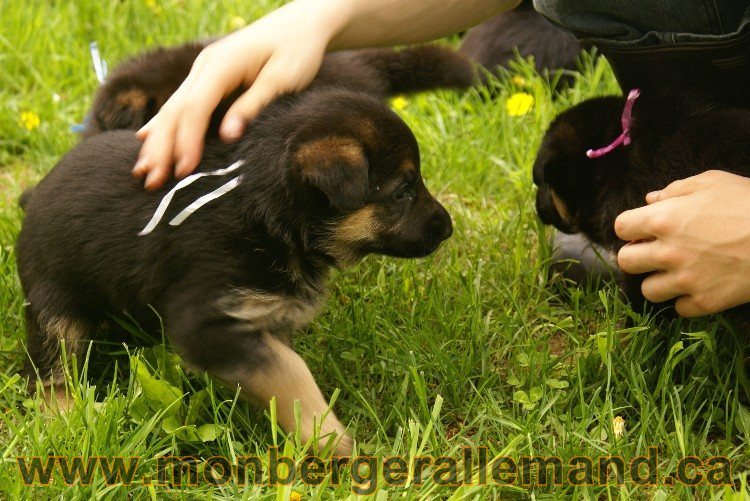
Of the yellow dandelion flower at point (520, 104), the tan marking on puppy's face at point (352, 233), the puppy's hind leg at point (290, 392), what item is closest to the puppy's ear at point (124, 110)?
the tan marking on puppy's face at point (352, 233)

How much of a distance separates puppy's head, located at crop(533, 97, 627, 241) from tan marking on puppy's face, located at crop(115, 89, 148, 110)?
1.39 metres

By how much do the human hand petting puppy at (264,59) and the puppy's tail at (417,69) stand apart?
0.56m

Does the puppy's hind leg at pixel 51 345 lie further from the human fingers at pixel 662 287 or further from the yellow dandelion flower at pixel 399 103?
the yellow dandelion flower at pixel 399 103

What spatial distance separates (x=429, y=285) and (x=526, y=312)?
330 mm

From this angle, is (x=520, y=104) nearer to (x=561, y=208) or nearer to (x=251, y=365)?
(x=561, y=208)

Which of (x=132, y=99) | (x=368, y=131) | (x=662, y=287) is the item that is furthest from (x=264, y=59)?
(x=662, y=287)

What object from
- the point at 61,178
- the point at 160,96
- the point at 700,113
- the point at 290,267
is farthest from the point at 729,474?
the point at 160,96

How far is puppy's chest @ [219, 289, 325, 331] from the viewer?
8.13 ft

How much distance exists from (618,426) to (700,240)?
54 centimetres

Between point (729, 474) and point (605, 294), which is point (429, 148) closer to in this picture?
point (605, 294)

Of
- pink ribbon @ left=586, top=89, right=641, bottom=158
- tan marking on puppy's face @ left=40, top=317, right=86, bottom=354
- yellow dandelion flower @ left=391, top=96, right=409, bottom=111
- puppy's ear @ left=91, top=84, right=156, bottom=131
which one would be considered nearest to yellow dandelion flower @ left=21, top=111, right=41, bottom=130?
puppy's ear @ left=91, top=84, right=156, bottom=131

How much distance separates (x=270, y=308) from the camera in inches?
101


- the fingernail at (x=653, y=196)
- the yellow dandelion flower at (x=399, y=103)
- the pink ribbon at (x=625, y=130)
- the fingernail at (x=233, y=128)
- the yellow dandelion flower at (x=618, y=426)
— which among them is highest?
the fingernail at (x=233, y=128)

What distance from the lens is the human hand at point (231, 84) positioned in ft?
8.60
